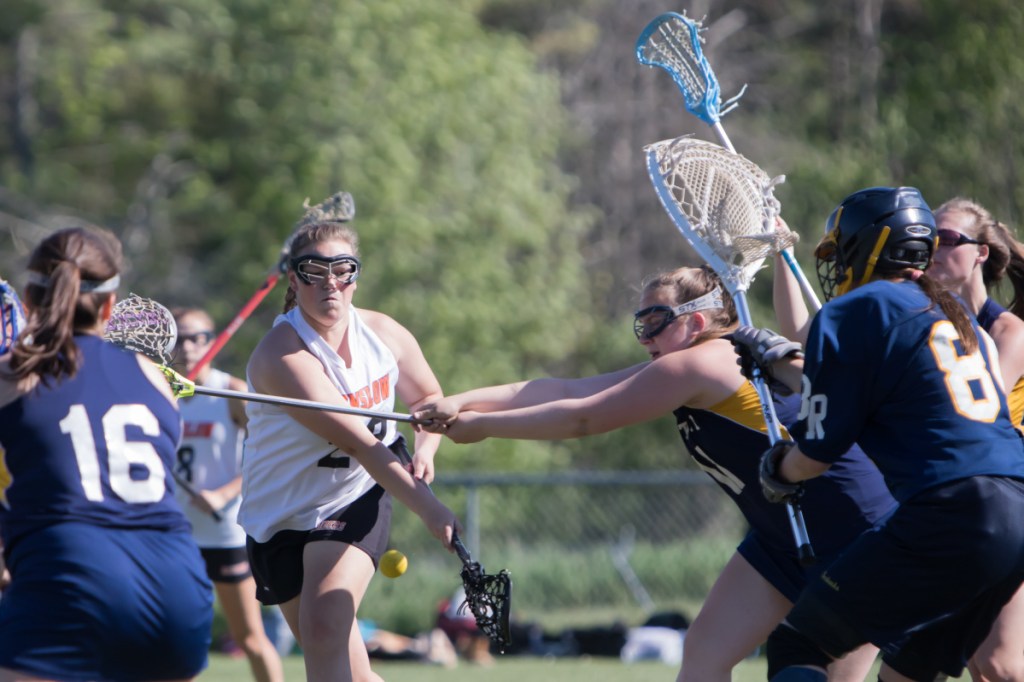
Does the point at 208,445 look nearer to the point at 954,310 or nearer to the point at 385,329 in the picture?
the point at 385,329

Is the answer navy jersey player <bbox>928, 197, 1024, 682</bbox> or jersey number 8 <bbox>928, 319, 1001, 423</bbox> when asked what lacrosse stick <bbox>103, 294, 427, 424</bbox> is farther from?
navy jersey player <bbox>928, 197, 1024, 682</bbox>

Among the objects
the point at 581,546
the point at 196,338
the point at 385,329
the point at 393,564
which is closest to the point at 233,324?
the point at 196,338

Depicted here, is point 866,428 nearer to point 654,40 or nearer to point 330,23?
point 654,40

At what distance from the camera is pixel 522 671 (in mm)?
9742

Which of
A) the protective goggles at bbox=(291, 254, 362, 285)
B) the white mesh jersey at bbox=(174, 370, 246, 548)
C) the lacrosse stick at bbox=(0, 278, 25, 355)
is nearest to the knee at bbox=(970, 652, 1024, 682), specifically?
the protective goggles at bbox=(291, 254, 362, 285)

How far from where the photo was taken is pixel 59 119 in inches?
1038

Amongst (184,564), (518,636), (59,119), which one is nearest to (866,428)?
(184,564)

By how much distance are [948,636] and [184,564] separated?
2.09 metres

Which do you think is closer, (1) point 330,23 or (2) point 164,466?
(2) point 164,466

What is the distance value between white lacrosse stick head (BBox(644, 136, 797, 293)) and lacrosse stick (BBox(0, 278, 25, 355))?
7.12 feet

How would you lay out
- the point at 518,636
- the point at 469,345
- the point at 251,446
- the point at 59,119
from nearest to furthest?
1. the point at 251,446
2. the point at 518,636
3. the point at 469,345
4. the point at 59,119

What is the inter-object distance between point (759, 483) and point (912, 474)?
94cm

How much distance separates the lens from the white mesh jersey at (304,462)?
197 inches

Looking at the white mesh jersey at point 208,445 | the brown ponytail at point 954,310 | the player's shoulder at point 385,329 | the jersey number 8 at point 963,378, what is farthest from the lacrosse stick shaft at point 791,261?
the white mesh jersey at point 208,445
